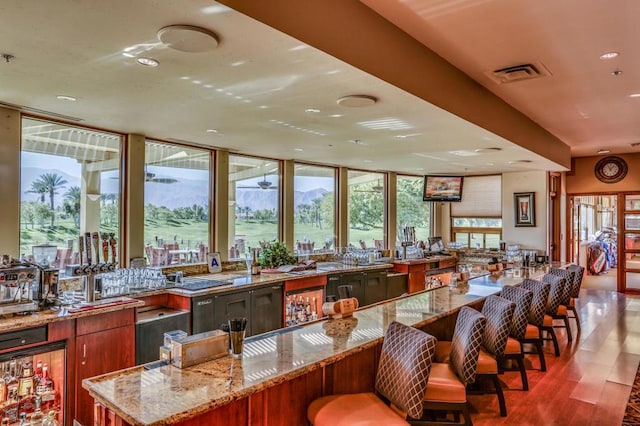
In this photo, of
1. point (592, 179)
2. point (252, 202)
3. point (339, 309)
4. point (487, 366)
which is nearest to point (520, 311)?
point (487, 366)

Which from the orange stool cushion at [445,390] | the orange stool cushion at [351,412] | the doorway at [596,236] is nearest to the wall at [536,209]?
the doorway at [596,236]

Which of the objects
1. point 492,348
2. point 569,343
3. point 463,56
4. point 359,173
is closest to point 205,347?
point 492,348

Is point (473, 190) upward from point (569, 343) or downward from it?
upward

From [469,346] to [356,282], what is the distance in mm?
3735

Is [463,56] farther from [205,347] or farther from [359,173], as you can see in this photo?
[359,173]

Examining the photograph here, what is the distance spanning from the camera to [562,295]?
4.84m

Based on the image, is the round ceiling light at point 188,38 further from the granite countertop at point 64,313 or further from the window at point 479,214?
the window at point 479,214

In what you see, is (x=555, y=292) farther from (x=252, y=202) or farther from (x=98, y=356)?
(x=98, y=356)

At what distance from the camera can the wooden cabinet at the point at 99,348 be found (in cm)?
311

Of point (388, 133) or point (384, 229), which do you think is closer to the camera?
point (388, 133)

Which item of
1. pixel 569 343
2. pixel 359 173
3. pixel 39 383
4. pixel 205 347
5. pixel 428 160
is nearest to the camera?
pixel 205 347

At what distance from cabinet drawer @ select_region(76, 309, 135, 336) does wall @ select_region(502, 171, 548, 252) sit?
7626mm

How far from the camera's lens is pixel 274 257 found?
574cm

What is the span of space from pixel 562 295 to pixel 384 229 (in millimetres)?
4092
